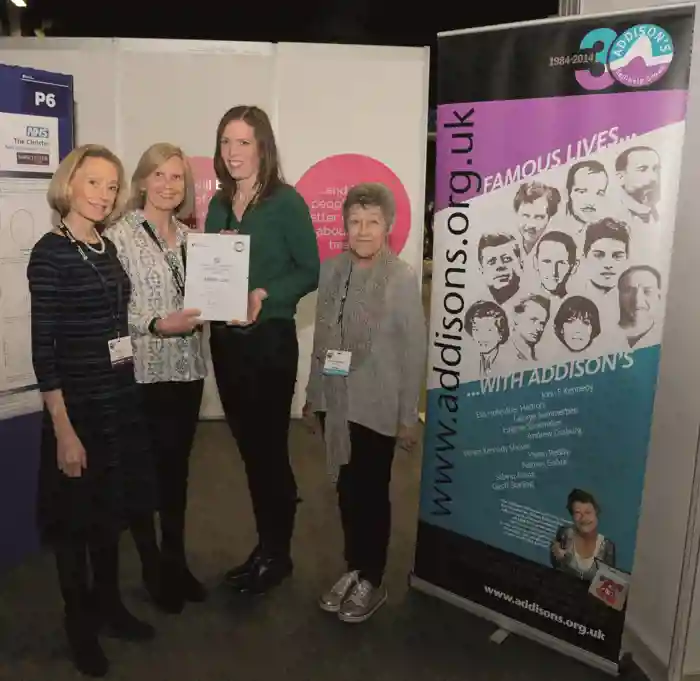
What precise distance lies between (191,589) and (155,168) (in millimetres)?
1473

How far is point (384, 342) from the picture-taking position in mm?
2258

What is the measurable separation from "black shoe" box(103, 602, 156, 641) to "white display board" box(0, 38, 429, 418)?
2.48m

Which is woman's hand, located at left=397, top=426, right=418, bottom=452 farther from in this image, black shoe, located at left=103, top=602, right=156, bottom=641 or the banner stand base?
black shoe, located at left=103, top=602, right=156, bottom=641

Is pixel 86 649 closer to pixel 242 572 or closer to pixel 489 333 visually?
pixel 242 572

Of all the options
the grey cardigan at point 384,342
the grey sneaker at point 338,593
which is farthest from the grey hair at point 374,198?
the grey sneaker at point 338,593

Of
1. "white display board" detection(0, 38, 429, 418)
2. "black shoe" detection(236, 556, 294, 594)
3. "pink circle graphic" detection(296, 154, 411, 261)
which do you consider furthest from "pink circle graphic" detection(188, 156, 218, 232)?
"black shoe" detection(236, 556, 294, 594)

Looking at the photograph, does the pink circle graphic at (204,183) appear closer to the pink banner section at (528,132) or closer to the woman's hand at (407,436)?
the pink banner section at (528,132)

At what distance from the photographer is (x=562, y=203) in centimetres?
211

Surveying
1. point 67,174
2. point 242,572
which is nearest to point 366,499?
point 242,572

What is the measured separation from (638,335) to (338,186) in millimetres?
2658

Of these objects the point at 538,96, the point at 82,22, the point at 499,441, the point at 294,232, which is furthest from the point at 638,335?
the point at 82,22

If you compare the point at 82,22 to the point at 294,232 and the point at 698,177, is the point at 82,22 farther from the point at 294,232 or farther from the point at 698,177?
the point at 698,177

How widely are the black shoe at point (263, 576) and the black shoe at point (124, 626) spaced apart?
408 millimetres

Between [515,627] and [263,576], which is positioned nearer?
[515,627]
